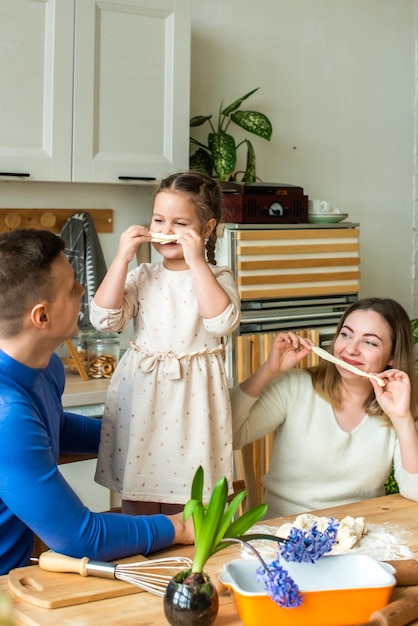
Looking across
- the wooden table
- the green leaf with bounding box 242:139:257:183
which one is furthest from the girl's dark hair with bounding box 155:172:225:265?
the green leaf with bounding box 242:139:257:183

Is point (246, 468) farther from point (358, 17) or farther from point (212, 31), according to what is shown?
point (358, 17)

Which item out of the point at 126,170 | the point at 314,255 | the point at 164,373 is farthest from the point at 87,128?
the point at 164,373

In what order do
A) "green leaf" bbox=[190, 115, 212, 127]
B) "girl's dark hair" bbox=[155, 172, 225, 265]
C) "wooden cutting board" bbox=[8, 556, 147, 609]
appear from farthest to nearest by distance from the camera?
1. "green leaf" bbox=[190, 115, 212, 127]
2. "girl's dark hair" bbox=[155, 172, 225, 265]
3. "wooden cutting board" bbox=[8, 556, 147, 609]

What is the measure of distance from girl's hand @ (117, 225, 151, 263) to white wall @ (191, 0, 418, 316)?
1807 mm

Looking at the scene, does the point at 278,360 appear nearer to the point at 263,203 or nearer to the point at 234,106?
the point at 263,203

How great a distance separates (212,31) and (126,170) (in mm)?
880

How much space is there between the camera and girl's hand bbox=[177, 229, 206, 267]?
1.98 meters

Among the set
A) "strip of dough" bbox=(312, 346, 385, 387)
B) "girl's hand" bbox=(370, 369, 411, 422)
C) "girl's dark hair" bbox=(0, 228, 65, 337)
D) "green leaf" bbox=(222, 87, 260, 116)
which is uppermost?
"green leaf" bbox=(222, 87, 260, 116)

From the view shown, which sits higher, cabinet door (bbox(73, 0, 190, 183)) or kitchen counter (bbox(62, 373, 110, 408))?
cabinet door (bbox(73, 0, 190, 183))

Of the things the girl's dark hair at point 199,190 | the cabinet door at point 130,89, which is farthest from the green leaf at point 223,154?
the girl's dark hair at point 199,190

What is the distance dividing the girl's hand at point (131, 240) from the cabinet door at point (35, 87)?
3.70 feet

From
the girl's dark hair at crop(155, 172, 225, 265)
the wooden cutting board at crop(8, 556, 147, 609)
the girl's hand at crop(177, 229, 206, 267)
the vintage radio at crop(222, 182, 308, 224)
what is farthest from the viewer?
the vintage radio at crop(222, 182, 308, 224)

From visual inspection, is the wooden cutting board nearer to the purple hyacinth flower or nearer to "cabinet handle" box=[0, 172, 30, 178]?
the purple hyacinth flower

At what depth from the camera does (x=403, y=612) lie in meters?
A: 1.31
